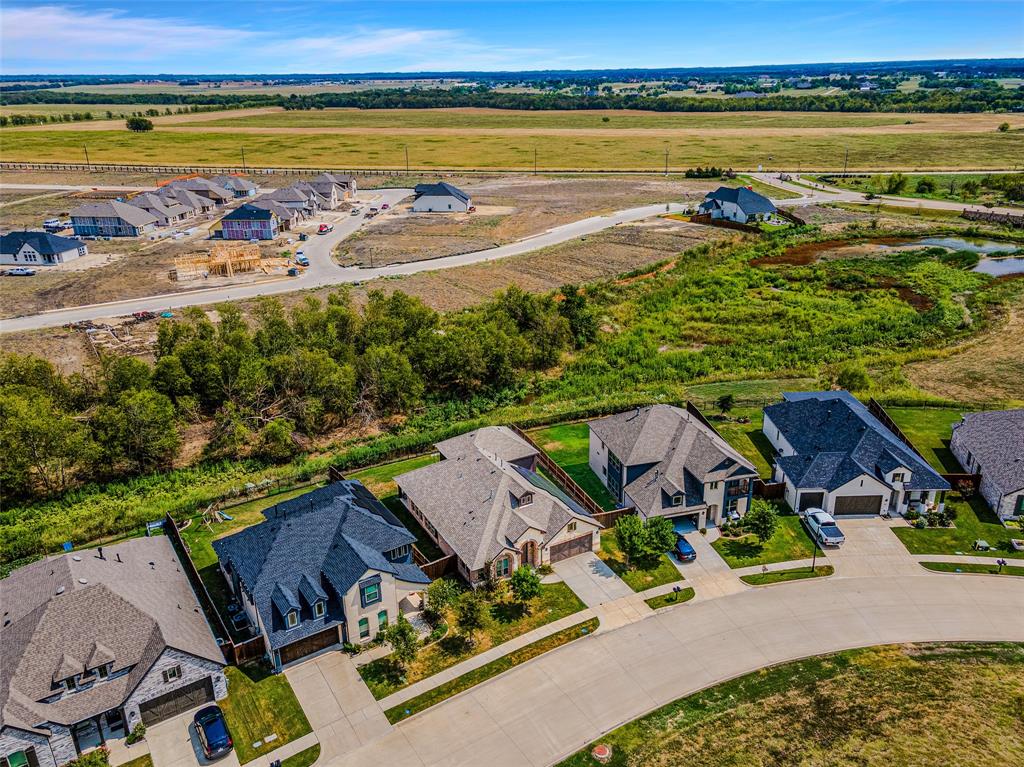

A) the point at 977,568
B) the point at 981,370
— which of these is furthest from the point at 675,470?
the point at 981,370

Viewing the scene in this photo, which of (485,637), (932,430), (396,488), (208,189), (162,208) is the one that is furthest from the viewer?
(208,189)

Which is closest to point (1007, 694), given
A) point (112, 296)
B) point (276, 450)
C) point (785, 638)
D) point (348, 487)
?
point (785, 638)

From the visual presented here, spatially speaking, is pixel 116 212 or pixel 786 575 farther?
pixel 116 212

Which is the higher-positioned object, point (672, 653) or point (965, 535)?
point (965, 535)

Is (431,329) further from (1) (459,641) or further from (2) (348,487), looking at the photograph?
(1) (459,641)

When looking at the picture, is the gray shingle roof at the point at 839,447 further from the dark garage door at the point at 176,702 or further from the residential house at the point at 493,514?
the dark garage door at the point at 176,702

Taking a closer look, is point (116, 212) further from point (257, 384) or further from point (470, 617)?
point (470, 617)

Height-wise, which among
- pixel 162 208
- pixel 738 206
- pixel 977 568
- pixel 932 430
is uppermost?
pixel 738 206
